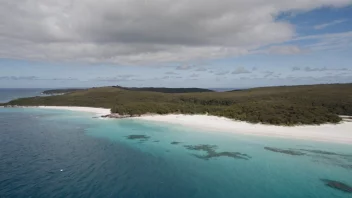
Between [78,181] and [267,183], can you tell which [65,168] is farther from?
[267,183]

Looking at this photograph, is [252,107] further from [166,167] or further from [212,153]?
[166,167]

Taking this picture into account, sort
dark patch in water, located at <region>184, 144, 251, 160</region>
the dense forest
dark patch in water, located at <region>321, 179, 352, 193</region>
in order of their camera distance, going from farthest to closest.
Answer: the dense forest → dark patch in water, located at <region>184, 144, 251, 160</region> → dark patch in water, located at <region>321, 179, 352, 193</region>

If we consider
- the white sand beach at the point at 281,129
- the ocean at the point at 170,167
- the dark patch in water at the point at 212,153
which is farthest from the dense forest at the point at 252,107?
the dark patch in water at the point at 212,153

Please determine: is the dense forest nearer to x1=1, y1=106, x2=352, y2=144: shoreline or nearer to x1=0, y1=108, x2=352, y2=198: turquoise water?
x1=1, y1=106, x2=352, y2=144: shoreline

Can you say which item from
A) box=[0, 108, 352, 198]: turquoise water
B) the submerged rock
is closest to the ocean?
box=[0, 108, 352, 198]: turquoise water

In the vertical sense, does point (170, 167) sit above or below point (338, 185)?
above

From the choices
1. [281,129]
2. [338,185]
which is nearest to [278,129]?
[281,129]

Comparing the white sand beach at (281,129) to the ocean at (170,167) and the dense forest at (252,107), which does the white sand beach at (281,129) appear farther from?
the ocean at (170,167)
